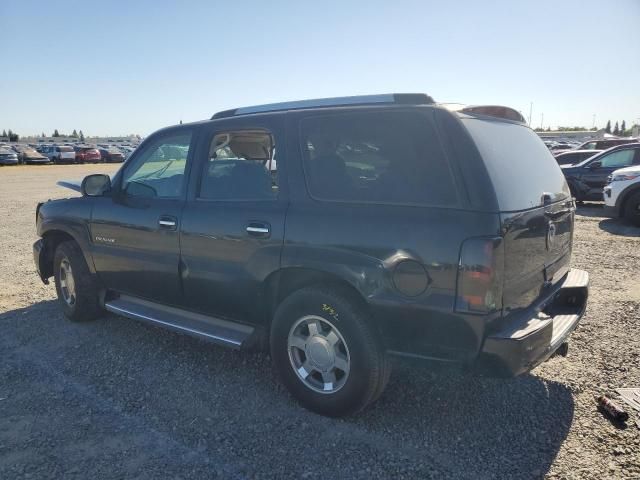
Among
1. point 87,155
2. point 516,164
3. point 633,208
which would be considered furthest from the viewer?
point 87,155

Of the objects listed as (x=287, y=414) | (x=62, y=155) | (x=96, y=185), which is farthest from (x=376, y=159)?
(x=62, y=155)

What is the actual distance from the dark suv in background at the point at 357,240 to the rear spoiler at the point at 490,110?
0.06 feet

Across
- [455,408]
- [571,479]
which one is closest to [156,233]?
[455,408]

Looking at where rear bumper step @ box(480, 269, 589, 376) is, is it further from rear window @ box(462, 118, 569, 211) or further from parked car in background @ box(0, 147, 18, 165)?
parked car in background @ box(0, 147, 18, 165)

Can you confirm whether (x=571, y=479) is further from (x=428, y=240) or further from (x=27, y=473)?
(x=27, y=473)

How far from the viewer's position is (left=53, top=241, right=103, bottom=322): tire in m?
4.77

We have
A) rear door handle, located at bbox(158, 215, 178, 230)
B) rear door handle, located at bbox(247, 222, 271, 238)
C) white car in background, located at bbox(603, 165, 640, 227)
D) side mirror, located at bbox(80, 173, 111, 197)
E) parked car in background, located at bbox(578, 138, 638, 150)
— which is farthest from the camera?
parked car in background, located at bbox(578, 138, 638, 150)

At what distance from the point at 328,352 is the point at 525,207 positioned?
1.45 m

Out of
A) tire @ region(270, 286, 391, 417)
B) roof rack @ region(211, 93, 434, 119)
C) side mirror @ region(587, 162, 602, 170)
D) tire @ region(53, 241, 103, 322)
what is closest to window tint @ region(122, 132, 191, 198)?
roof rack @ region(211, 93, 434, 119)

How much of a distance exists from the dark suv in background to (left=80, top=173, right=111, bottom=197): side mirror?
0.47 meters

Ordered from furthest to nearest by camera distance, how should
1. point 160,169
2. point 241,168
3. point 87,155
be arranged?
point 87,155, point 160,169, point 241,168

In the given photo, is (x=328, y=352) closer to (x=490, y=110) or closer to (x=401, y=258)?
(x=401, y=258)

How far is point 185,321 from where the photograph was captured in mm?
3816

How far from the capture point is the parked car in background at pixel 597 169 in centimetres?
1219
